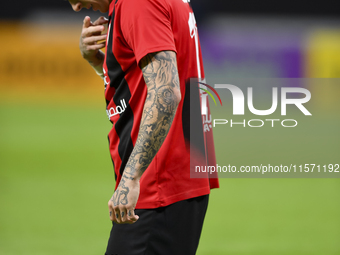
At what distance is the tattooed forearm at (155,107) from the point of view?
3.03 feet

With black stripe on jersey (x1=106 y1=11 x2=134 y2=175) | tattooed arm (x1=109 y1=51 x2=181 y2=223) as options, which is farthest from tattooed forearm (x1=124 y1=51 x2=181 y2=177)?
black stripe on jersey (x1=106 y1=11 x2=134 y2=175)

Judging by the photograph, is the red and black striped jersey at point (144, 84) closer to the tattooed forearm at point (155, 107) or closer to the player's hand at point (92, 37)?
the tattooed forearm at point (155, 107)

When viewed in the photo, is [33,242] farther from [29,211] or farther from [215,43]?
[215,43]

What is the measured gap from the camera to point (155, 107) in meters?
0.93

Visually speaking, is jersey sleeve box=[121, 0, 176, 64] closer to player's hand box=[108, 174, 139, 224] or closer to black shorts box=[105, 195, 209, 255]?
player's hand box=[108, 174, 139, 224]

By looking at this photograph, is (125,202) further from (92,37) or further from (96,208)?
(96,208)

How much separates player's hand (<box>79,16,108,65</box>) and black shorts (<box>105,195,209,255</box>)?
0.70 metres

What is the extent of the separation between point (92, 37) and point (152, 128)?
0.66 metres

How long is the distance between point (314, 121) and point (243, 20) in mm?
2737

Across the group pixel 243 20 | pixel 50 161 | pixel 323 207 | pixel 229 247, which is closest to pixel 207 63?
pixel 243 20

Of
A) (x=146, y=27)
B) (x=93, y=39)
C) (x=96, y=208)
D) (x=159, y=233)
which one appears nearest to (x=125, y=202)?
(x=159, y=233)

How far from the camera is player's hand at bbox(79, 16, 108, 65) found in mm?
1417

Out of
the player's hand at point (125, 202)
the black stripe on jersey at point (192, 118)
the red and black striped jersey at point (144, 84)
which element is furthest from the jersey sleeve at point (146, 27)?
the player's hand at point (125, 202)

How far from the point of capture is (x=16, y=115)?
343 inches
